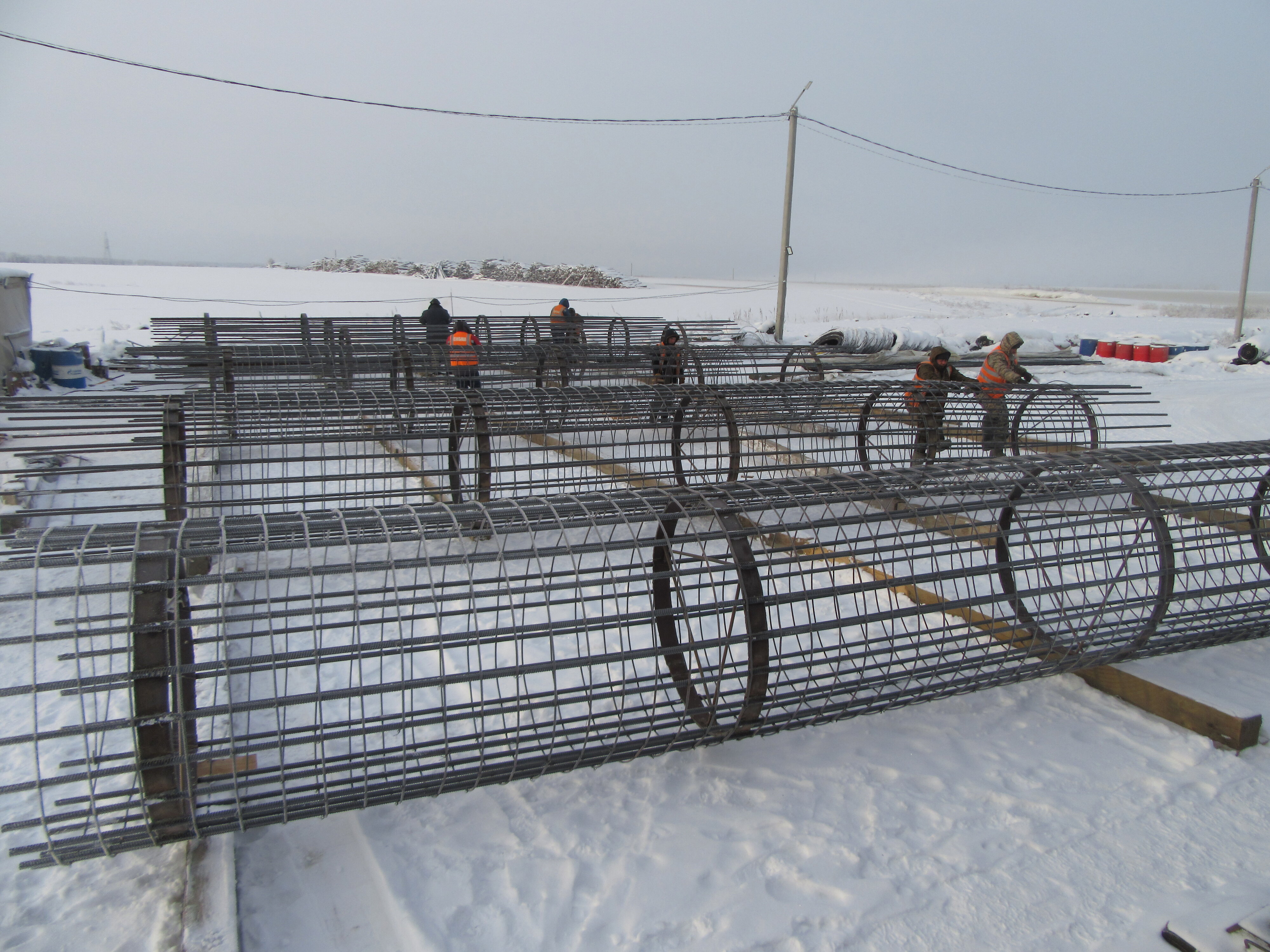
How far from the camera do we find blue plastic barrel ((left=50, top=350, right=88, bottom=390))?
446 inches

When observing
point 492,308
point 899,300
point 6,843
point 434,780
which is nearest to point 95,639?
point 6,843

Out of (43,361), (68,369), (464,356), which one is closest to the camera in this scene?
(464,356)

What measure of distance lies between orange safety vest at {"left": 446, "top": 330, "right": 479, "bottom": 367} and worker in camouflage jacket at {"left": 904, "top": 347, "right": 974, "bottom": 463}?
13.3 feet

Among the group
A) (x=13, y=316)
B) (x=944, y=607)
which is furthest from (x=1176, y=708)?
(x=13, y=316)

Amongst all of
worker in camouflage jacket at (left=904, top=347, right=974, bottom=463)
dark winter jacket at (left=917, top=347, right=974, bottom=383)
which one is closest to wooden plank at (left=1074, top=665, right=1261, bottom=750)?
worker in camouflage jacket at (left=904, top=347, right=974, bottom=463)

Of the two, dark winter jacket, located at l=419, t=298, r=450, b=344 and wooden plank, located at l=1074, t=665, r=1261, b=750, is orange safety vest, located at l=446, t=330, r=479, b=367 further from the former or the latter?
wooden plank, located at l=1074, t=665, r=1261, b=750

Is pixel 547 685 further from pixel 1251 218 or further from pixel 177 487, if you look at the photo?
pixel 1251 218

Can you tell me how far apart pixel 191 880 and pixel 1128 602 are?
Result: 347 centimetres

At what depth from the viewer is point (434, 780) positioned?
2361 millimetres

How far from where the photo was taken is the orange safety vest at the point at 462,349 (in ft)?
25.9

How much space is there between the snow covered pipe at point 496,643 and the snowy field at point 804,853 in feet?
0.59

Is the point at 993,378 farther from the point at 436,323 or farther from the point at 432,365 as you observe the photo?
the point at 436,323

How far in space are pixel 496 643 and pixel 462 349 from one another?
613cm

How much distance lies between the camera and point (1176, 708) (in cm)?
312
